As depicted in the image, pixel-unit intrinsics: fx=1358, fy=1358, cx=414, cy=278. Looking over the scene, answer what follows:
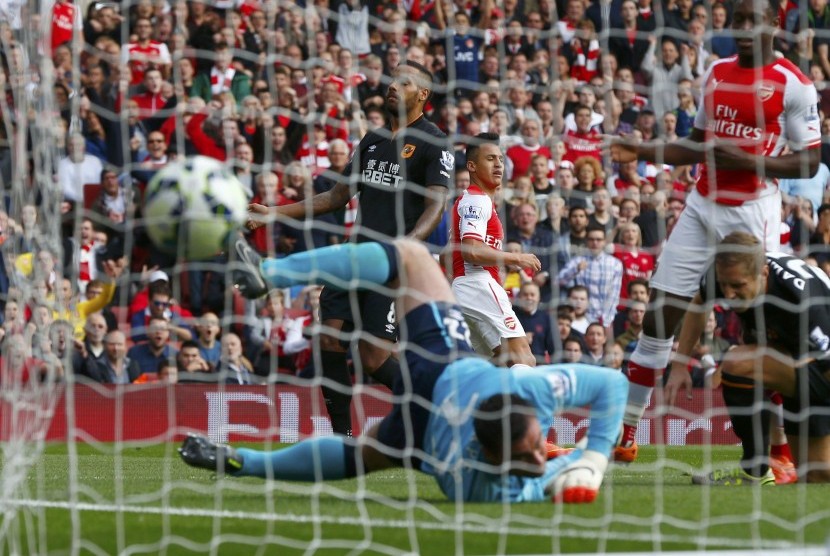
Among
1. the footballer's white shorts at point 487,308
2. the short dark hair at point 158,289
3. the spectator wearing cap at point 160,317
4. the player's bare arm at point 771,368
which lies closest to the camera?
the player's bare arm at point 771,368

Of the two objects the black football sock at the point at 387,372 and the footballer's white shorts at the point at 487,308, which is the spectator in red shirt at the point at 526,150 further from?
the black football sock at the point at 387,372

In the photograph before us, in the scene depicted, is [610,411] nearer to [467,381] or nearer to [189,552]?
[467,381]

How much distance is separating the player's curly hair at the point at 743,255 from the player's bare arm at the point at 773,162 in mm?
912

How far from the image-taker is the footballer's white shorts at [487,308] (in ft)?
27.2

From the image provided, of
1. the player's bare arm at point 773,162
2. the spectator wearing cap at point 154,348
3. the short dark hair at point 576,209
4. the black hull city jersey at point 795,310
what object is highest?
the player's bare arm at point 773,162

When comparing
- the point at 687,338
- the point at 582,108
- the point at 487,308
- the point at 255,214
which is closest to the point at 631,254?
the point at 582,108

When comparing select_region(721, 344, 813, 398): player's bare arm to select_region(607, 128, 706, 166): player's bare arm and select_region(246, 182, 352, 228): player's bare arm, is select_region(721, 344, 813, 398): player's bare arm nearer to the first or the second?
select_region(607, 128, 706, 166): player's bare arm

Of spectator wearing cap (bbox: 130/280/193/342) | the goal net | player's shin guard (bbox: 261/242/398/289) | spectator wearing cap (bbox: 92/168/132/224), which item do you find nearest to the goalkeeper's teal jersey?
the goal net

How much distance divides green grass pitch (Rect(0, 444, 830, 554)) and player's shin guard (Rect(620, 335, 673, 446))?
0.85 meters

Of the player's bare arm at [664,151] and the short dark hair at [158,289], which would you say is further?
the short dark hair at [158,289]

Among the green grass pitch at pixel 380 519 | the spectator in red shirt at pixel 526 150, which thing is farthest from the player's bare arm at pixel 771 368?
the spectator in red shirt at pixel 526 150

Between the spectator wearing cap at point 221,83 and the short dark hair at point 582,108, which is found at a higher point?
the spectator wearing cap at point 221,83

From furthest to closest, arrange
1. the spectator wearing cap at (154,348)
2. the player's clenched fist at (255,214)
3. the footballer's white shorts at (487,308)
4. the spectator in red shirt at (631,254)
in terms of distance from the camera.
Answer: the spectator in red shirt at (631,254), the spectator wearing cap at (154,348), the footballer's white shorts at (487,308), the player's clenched fist at (255,214)

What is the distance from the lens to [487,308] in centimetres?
831
